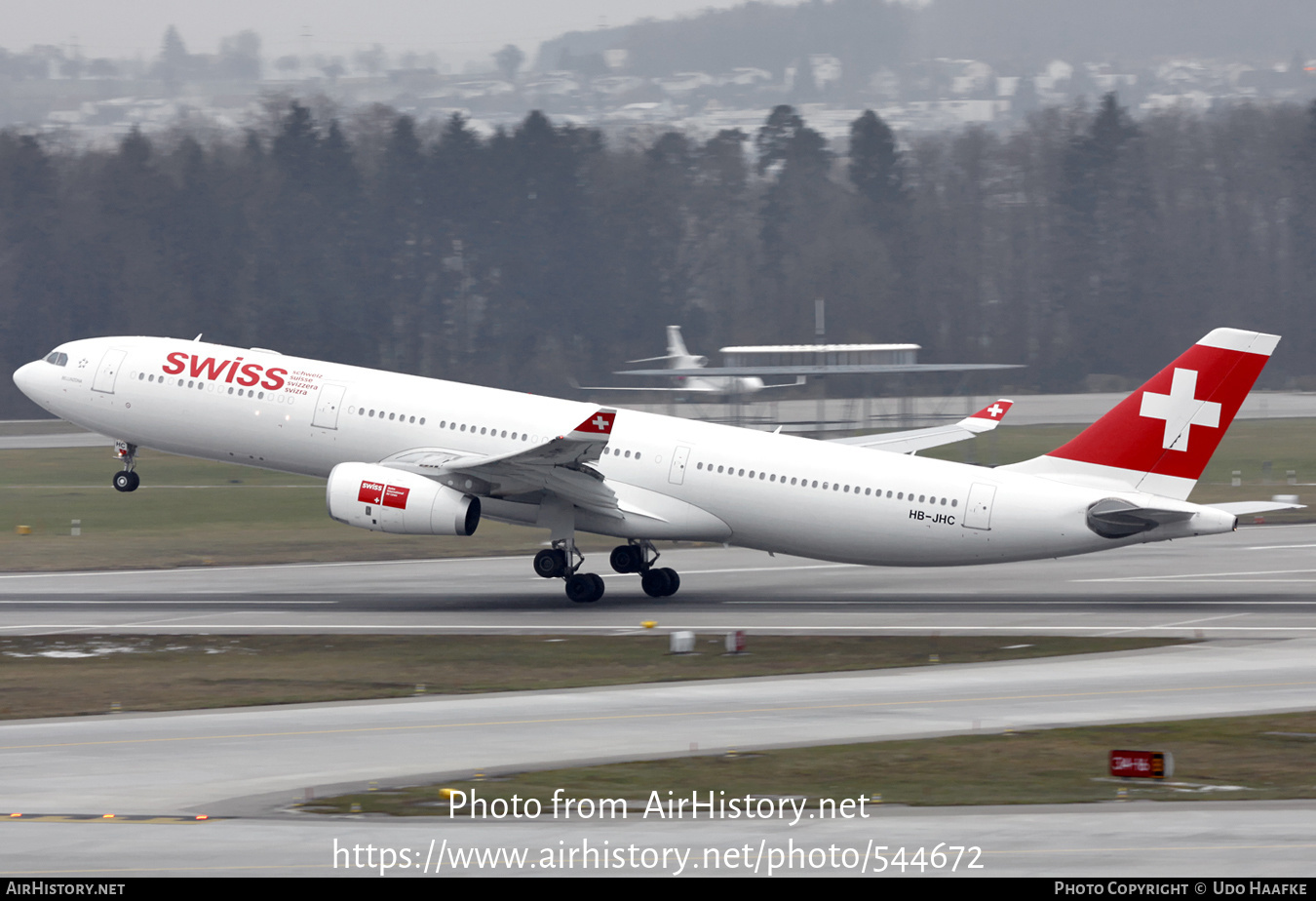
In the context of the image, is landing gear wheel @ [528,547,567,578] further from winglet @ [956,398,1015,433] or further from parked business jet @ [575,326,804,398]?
parked business jet @ [575,326,804,398]

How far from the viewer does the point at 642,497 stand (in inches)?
1563

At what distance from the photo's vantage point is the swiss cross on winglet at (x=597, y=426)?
35.8 m

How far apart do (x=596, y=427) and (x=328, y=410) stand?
28.3ft

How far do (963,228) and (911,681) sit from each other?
114224 millimetres

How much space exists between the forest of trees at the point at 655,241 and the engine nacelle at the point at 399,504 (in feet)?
226

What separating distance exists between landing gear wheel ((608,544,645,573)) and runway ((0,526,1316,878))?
751 mm

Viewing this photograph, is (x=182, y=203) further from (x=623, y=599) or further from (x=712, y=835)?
(x=712, y=835)

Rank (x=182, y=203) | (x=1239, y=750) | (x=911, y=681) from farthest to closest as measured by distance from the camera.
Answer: (x=182, y=203) < (x=911, y=681) < (x=1239, y=750)

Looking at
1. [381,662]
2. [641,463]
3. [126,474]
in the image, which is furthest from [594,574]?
[126,474]

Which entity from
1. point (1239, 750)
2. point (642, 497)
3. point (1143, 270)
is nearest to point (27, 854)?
point (1239, 750)

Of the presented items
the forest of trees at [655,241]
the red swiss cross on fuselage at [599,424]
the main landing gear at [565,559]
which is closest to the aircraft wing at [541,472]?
the red swiss cross on fuselage at [599,424]

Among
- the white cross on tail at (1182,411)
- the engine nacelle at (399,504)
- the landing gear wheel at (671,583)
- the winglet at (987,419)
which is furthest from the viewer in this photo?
the winglet at (987,419)

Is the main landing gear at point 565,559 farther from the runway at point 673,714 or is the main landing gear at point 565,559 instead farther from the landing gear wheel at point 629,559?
the landing gear wheel at point 629,559

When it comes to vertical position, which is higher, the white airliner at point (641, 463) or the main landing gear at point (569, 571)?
the white airliner at point (641, 463)
